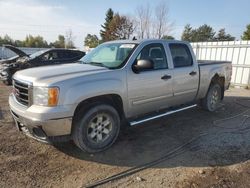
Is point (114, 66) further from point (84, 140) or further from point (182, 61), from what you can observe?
point (182, 61)

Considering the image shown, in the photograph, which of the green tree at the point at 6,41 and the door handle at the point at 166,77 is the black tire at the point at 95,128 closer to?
the door handle at the point at 166,77

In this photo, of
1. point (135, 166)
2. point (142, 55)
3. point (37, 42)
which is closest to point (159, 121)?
point (142, 55)

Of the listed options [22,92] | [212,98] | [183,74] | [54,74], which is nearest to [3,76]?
[22,92]

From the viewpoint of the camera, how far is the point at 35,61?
A: 10617 millimetres

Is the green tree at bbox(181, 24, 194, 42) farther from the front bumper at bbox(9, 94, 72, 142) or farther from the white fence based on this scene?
the front bumper at bbox(9, 94, 72, 142)

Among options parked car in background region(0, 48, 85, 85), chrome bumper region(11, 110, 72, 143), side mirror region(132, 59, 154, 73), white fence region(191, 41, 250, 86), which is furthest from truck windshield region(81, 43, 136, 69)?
white fence region(191, 41, 250, 86)

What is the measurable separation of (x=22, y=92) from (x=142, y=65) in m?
2.07

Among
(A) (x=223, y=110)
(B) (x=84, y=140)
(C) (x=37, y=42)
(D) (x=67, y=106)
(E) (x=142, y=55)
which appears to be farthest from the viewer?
(C) (x=37, y=42)

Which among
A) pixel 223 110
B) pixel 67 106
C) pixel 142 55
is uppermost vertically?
pixel 142 55

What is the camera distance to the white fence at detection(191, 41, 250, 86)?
11.6 metres

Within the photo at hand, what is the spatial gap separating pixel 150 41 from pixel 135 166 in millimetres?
2570

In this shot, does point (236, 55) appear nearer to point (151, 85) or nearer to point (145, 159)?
point (151, 85)

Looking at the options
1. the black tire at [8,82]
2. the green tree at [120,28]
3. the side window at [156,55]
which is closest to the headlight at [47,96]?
the side window at [156,55]

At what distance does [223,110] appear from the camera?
725 centimetres
